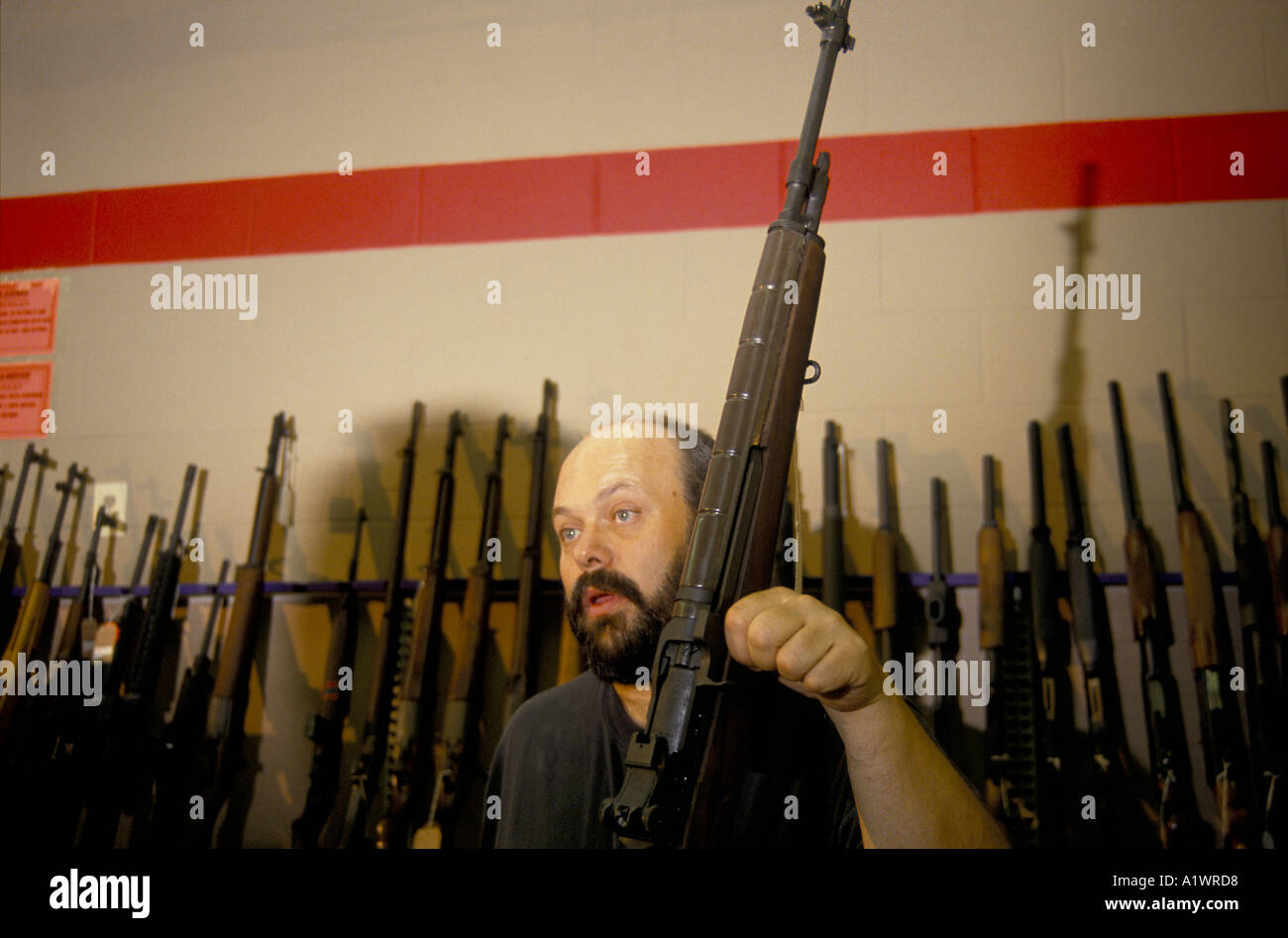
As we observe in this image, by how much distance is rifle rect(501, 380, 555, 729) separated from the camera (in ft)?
6.67

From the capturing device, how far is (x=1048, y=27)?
83.9 inches

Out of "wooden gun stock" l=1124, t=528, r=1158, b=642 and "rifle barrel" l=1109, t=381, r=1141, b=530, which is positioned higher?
"rifle barrel" l=1109, t=381, r=1141, b=530

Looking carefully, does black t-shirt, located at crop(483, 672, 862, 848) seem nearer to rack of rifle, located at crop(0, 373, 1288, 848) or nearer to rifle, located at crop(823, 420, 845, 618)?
rack of rifle, located at crop(0, 373, 1288, 848)

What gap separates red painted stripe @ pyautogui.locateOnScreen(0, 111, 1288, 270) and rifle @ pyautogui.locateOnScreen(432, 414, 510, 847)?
567 millimetres

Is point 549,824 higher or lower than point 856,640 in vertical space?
lower

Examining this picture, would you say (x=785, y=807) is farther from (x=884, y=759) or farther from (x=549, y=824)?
(x=549, y=824)

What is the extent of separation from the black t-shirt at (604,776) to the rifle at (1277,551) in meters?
1.14

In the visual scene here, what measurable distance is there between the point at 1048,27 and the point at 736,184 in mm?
789

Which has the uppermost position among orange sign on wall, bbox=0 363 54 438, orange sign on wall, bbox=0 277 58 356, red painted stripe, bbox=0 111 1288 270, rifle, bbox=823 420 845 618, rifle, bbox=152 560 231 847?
red painted stripe, bbox=0 111 1288 270

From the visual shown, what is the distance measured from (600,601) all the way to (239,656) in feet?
3.55

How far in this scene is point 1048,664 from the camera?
190 centimetres

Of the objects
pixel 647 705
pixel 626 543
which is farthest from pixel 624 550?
pixel 647 705

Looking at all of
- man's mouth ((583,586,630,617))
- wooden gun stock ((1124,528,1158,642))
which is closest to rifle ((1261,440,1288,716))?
wooden gun stock ((1124,528,1158,642))
